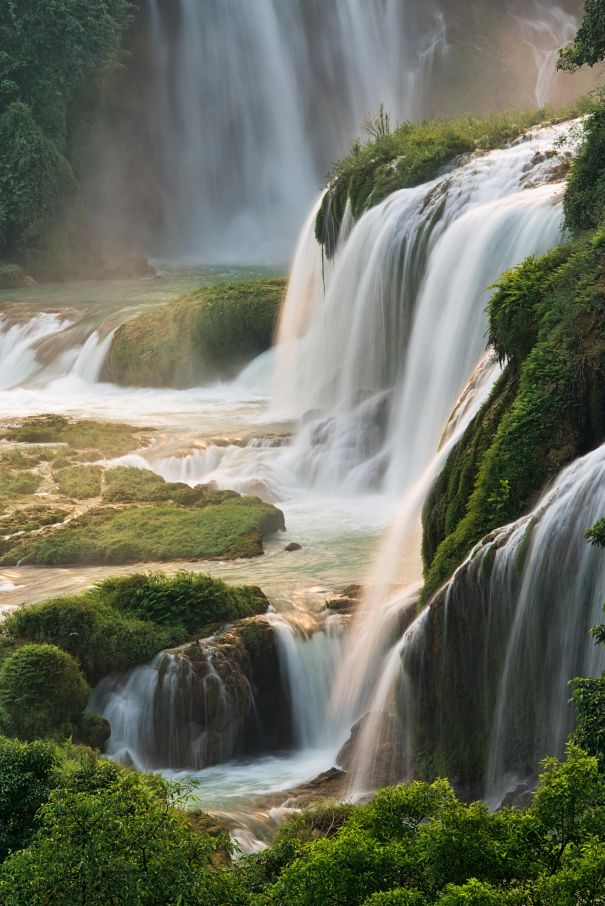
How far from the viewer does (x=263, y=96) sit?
2308 inches

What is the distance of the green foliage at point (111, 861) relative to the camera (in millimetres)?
6855

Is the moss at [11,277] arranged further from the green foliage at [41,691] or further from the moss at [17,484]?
the green foliage at [41,691]

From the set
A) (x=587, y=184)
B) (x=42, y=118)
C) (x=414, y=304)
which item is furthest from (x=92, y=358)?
(x=42, y=118)

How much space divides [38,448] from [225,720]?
13.1m

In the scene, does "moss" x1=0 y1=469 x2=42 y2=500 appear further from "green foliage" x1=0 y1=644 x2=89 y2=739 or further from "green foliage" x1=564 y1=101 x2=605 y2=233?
"green foliage" x1=564 y1=101 x2=605 y2=233

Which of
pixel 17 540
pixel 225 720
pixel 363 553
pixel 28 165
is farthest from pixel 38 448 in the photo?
pixel 28 165

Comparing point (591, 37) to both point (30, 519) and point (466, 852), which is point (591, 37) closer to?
point (30, 519)

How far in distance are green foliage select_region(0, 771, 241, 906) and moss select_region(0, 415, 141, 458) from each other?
18.0 m

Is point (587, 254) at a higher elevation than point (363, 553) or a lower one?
higher

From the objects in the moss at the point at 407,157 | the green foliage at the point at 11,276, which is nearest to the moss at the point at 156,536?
the moss at the point at 407,157

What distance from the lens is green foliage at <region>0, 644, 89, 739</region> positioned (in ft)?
42.4

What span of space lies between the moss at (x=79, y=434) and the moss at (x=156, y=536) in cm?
520

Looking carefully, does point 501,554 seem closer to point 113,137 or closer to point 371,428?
point 371,428

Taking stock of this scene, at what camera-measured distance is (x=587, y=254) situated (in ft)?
46.1
